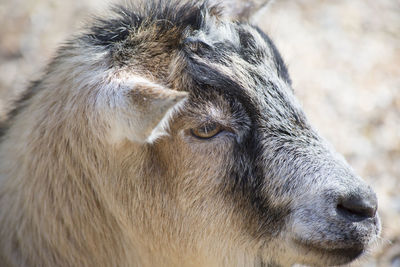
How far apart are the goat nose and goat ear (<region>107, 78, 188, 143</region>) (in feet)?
3.41

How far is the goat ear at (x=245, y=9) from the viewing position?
3.86 metres

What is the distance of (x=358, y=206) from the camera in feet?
9.77

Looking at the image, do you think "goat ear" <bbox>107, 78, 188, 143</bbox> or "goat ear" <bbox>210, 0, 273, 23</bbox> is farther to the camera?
"goat ear" <bbox>210, 0, 273, 23</bbox>

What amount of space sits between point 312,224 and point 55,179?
1.47m

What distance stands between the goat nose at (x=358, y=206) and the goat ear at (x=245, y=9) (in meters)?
1.46

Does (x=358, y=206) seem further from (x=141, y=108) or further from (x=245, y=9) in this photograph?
(x=245, y=9)

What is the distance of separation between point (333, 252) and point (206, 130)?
0.96 meters

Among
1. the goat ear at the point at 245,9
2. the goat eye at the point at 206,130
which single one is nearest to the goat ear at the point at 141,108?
the goat eye at the point at 206,130

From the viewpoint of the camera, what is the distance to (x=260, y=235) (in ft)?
10.3

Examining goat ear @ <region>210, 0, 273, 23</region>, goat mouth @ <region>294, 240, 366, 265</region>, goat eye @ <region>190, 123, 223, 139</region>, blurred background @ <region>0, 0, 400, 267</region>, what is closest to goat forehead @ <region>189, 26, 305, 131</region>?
→ goat eye @ <region>190, 123, 223, 139</region>

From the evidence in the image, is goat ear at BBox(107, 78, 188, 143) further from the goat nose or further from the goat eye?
the goat nose

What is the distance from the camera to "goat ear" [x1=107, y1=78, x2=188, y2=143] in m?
2.53

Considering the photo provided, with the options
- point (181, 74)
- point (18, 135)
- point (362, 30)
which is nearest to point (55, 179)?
point (18, 135)

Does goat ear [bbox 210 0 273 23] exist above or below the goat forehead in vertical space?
above
